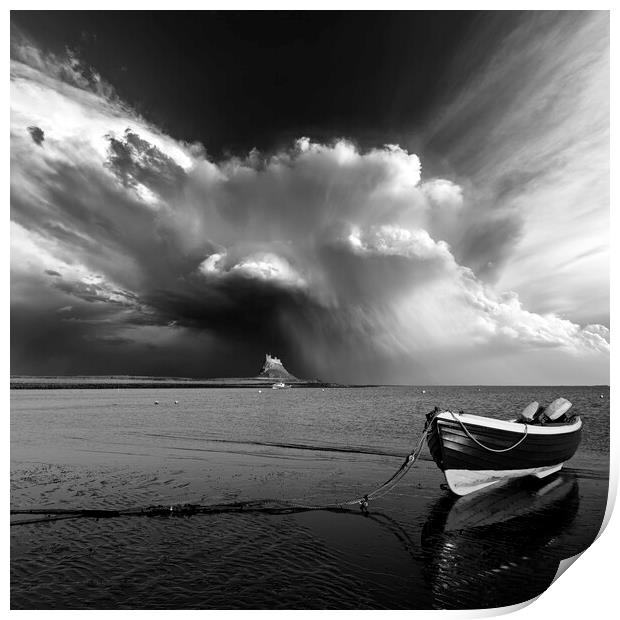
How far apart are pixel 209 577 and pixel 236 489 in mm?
5835

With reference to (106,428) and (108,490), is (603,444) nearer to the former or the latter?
(108,490)

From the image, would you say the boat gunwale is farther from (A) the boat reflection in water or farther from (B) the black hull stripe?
(A) the boat reflection in water

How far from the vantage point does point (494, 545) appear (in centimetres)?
954

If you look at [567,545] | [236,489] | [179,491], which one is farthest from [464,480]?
[179,491]

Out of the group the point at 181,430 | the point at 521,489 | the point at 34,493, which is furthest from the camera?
the point at 181,430

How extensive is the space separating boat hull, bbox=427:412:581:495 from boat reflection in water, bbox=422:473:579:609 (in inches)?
22.9

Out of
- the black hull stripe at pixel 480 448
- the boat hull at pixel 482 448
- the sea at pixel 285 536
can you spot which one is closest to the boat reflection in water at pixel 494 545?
the sea at pixel 285 536

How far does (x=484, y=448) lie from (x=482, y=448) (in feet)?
0.22

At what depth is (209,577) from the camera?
7.64 meters

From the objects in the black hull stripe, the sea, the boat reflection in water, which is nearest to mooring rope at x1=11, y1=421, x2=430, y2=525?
the sea

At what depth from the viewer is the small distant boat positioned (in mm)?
13445

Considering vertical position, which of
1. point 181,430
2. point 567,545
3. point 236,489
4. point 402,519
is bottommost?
point 567,545

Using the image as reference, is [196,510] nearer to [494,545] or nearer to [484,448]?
[494,545]

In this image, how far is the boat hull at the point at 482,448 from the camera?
44.1ft
